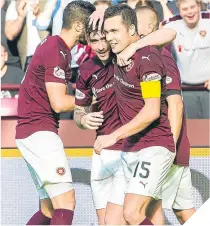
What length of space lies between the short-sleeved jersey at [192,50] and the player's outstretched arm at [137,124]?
335 cm

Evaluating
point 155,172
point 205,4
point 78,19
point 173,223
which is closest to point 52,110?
point 78,19

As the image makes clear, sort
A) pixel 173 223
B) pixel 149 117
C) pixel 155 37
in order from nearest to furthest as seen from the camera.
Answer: pixel 149 117, pixel 155 37, pixel 173 223

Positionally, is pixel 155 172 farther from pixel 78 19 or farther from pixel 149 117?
pixel 78 19

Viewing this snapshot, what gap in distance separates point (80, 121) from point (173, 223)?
1801mm

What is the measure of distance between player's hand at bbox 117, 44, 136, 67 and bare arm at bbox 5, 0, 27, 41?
12.3ft

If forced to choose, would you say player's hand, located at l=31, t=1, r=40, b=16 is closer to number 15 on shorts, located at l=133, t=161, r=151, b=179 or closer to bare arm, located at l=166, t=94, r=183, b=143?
bare arm, located at l=166, t=94, r=183, b=143

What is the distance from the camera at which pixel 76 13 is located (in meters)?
6.23

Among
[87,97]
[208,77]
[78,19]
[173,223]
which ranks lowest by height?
[173,223]

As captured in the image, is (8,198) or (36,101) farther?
(8,198)

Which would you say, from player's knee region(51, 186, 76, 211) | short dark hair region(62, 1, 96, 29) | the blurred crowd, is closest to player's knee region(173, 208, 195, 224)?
player's knee region(51, 186, 76, 211)

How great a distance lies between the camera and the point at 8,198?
A: 24.7ft

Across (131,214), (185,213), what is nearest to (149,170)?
(131,214)

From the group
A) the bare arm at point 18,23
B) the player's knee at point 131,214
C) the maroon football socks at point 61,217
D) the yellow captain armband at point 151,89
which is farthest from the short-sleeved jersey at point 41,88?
the bare arm at point 18,23

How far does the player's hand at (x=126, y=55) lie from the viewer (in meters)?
5.40
